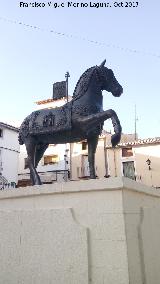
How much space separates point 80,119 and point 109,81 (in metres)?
0.80

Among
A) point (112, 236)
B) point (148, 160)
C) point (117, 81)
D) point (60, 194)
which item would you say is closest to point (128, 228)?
point (112, 236)

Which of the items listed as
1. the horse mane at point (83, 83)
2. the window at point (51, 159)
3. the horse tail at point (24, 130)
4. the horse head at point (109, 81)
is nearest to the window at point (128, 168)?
the window at point (51, 159)

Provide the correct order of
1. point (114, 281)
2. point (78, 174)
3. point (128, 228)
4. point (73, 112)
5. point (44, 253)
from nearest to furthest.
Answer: point (114, 281) < point (128, 228) < point (44, 253) < point (73, 112) < point (78, 174)

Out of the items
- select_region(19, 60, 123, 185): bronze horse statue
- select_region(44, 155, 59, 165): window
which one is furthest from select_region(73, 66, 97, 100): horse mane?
select_region(44, 155, 59, 165): window

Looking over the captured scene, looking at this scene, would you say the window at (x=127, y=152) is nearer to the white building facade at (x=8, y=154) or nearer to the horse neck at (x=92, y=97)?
the white building facade at (x=8, y=154)

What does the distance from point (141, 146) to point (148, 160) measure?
141 centimetres

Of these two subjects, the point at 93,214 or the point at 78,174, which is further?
the point at 78,174

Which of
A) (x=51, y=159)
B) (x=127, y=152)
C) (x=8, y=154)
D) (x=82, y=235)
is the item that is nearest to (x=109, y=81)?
(x=82, y=235)

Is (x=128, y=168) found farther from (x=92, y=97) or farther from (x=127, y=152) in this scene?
(x=92, y=97)

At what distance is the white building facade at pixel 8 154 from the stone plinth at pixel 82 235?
1887 cm

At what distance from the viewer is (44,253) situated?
3.72 metres

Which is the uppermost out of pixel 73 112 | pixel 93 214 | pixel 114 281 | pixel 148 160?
pixel 148 160

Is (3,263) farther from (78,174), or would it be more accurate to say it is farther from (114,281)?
(78,174)

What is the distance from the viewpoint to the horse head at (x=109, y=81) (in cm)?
469
